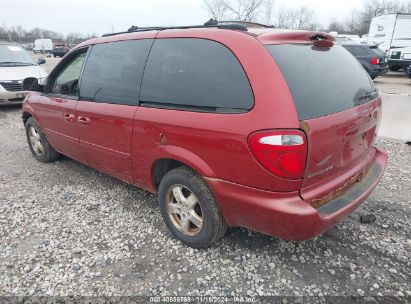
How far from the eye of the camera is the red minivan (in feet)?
7.13

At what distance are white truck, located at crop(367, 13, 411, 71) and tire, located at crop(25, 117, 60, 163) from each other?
60.8ft

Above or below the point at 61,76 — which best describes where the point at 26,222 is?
below

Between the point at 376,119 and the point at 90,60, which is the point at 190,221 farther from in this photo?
the point at 90,60

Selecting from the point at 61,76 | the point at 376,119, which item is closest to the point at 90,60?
the point at 61,76

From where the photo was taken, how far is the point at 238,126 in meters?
2.22

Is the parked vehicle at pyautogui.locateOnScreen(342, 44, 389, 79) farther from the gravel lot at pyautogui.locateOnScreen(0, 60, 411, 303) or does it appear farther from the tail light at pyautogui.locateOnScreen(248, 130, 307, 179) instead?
the tail light at pyautogui.locateOnScreen(248, 130, 307, 179)

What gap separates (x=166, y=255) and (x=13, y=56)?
942 centimetres

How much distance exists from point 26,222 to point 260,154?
2.66m

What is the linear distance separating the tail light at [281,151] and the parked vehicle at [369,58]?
42.2 feet

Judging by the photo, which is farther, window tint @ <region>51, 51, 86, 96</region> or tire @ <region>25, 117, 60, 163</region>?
tire @ <region>25, 117, 60, 163</region>

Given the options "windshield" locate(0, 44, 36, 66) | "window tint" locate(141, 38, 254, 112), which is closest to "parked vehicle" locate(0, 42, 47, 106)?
"windshield" locate(0, 44, 36, 66)

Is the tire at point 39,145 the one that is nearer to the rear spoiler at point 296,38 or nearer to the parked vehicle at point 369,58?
the rear spoiler at point 296,38

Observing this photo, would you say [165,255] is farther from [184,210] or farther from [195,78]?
[195,78]

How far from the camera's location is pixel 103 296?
244 cm
